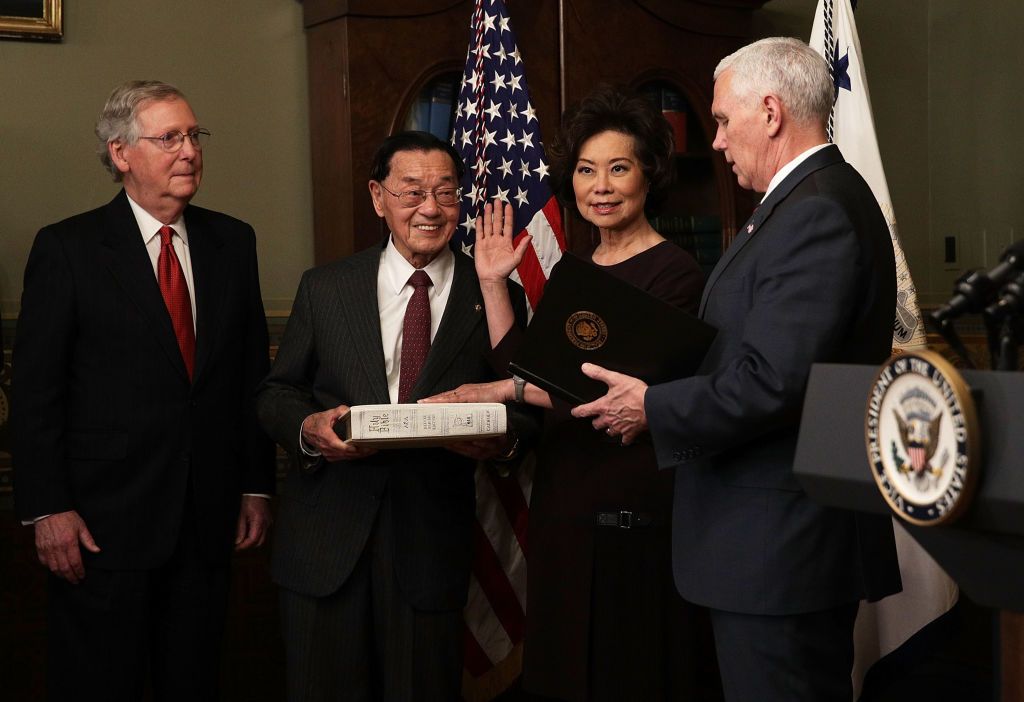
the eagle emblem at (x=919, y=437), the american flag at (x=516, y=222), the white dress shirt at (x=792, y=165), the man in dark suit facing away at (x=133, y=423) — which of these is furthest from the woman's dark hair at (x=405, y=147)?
the eagle emblem at (x=919, y=437)

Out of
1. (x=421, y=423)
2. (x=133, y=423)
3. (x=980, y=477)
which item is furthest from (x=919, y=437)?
(x=133, y=423)

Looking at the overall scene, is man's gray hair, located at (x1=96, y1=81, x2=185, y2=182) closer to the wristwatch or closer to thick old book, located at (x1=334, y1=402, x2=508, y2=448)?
thick old book, located at (x1=334, y1=402, x2=508, y2=448)

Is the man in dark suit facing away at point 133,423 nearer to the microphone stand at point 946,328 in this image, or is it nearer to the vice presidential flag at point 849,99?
the microphone stand at point 946,328

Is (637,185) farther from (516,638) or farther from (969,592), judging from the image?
(969,592)

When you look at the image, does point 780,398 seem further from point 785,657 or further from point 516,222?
point 516,222

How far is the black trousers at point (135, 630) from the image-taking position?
8.07 feet

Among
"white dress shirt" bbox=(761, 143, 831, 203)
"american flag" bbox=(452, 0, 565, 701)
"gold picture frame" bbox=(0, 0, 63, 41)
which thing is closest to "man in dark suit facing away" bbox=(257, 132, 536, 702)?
"american flag" bbox=(452, 0, 565, 701)

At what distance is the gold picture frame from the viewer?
3246 mm

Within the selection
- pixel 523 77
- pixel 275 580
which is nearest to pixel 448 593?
pixel 275 580

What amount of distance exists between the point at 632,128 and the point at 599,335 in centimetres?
80

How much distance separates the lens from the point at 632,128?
105 inches

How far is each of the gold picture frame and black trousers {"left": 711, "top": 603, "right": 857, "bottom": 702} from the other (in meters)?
2.59

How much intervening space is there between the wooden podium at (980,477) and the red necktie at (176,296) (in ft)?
5.27

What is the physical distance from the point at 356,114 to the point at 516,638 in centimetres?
158
